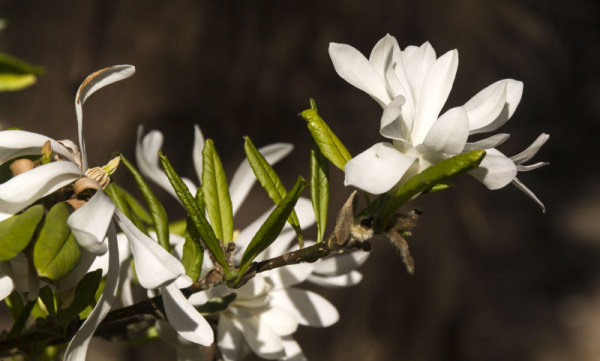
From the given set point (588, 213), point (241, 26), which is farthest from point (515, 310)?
point (241, 26)

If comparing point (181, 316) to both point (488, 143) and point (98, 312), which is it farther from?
point (488, 143)

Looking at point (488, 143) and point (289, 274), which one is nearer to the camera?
point (488, 143)

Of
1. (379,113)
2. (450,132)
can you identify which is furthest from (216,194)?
(379,113)

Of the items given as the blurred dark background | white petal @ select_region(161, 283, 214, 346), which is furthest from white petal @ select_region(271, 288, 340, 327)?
the blurred dark background

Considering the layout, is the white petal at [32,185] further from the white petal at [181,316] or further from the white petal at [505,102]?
the white petal at [505,102]

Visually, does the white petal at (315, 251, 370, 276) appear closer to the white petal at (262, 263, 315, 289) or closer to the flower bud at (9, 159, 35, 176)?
the white petal at (262, 263, 315, 289)

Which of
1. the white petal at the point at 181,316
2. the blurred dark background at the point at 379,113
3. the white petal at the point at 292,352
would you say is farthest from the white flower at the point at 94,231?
the blurred dark background at the point at 379,113
